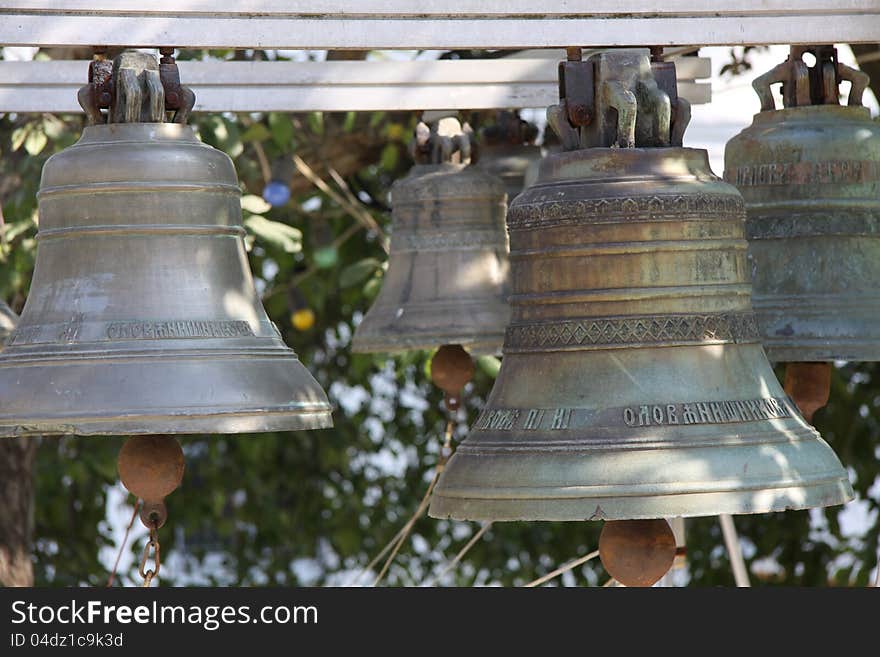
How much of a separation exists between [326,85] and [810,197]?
833 mm

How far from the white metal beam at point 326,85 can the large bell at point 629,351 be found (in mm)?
803

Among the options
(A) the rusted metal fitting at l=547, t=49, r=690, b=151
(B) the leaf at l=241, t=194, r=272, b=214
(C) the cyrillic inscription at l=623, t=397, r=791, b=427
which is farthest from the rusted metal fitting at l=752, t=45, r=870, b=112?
(B) the leaf at l=241, t=194, r=272, b=214

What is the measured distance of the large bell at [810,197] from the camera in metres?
2.38

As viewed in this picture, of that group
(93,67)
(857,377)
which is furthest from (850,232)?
(857,377)

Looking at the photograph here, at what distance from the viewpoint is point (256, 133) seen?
13.2 feet

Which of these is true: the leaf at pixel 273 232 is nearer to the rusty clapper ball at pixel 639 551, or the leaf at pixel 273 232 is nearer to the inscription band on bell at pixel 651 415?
the inscription band on bell at pixel 651 415

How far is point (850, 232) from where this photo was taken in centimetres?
240

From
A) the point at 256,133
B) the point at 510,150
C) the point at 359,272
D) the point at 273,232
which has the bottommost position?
the point at 359,272

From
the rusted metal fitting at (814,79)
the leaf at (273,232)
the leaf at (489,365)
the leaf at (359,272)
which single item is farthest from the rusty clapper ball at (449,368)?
the leaf at (359,272)

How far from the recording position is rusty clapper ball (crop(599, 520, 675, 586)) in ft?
6.35

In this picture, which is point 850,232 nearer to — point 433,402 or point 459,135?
point 459,135

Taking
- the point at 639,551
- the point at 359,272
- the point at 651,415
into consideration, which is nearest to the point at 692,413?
the point at 651,415

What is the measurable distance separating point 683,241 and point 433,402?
3.72 m

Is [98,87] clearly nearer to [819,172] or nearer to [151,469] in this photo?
[151,469]
